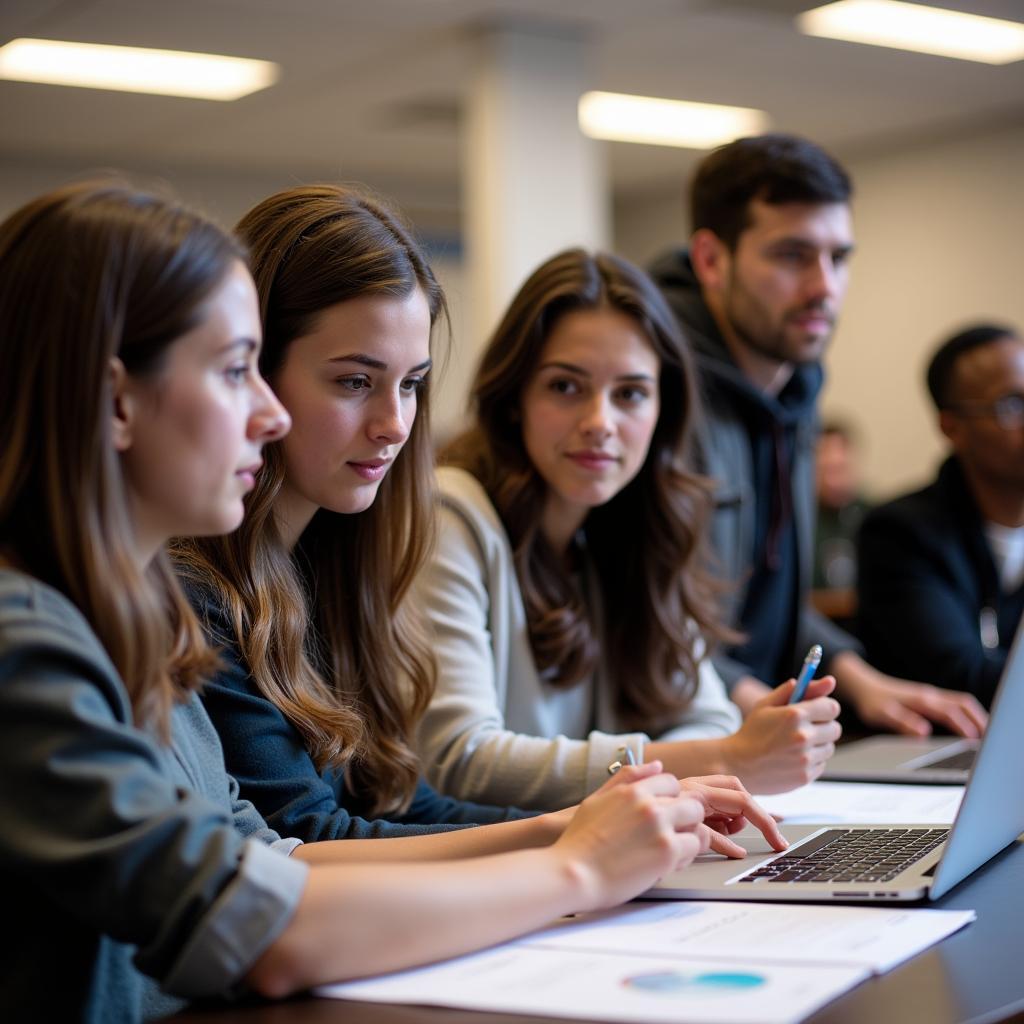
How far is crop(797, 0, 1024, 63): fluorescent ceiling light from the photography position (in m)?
5.01

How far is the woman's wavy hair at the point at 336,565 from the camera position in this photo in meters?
1.33

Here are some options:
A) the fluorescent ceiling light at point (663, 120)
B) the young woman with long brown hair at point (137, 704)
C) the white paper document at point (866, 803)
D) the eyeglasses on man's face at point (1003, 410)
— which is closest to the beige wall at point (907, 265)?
the fluorescent ceiling light at point (663, 120)

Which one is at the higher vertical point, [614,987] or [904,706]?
[614,987]

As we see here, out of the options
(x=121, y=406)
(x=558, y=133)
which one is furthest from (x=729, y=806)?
(x=558, y=133)

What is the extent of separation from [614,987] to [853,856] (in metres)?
0.42

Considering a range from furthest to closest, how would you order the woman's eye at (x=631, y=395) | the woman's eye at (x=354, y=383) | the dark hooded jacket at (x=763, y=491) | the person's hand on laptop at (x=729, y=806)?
1. the dark hooded jacket at (x=763, y=491)
2. the woman's eye at (x=631, y=395)
3. the woman's eye at (x=354, y=383)
4. the person's hand on laptop at (x=729, y=806)

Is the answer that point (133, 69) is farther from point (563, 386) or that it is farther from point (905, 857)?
point (905, 857)

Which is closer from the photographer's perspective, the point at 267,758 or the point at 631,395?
the point at 267,758

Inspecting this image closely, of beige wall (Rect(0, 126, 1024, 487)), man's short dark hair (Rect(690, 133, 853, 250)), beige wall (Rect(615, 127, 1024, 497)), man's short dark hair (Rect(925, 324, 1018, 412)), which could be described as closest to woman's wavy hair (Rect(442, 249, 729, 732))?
man's short dark hair (Rect(690, 133, 853, 250))

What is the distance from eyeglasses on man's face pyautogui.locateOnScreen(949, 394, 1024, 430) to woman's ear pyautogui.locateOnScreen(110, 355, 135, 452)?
2143mm

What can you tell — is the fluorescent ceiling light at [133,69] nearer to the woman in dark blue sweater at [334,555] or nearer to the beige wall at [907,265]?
the beige wall at [907,265]

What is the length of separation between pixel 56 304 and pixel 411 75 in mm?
5090

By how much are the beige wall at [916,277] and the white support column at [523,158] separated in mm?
2672

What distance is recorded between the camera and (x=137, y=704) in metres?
0.97
